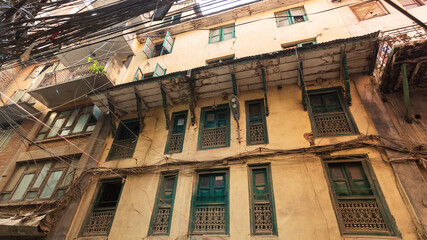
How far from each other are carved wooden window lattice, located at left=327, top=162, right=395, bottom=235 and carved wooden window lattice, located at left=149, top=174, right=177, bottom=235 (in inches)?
209

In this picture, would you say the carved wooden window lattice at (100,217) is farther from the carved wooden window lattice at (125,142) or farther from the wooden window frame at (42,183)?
the wooden window frame at (42,183)

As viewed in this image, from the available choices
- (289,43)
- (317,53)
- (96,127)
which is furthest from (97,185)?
(289,43)

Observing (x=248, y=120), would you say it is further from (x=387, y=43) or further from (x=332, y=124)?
(x=387, y=43)

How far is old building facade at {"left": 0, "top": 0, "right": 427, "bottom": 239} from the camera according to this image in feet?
19.1

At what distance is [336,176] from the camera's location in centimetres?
631

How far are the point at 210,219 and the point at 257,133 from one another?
139 inches

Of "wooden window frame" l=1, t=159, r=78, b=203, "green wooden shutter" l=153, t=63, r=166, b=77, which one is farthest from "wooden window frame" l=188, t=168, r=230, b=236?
"wooden window frame" l=1, t=159, r=78, b=203

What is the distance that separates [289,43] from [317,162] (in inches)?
242

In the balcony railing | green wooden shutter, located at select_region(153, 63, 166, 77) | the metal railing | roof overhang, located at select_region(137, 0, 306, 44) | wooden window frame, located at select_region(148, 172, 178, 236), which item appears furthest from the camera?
roof overhang, located at select_region(137, 0, 306, 44)

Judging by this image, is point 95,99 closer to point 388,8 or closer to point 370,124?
point 370,124

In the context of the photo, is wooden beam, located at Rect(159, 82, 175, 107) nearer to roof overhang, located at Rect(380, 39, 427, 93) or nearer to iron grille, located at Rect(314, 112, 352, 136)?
iron grille, located at Rect(314, 112, 352, 136)

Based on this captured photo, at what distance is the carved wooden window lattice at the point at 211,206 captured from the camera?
6.31 m

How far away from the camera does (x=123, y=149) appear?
9102 mm

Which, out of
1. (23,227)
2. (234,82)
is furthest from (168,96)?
(23,227)
